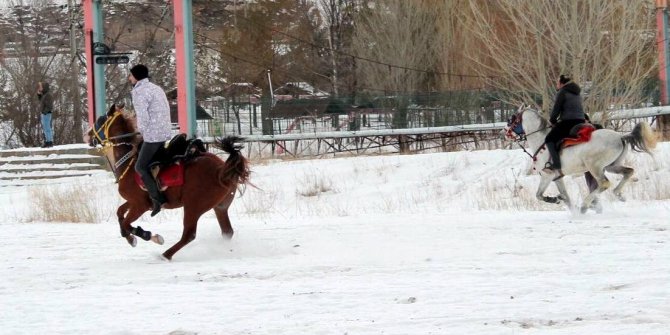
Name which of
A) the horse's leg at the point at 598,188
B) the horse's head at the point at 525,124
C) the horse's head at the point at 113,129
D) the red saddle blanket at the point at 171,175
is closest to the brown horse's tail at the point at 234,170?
the red saddle blanket at the point at 171,175

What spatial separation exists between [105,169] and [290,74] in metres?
28.5

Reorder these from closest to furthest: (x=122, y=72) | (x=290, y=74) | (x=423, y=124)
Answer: (x=423, y=124) → (x=122, y=72) → (x=290, y=74)

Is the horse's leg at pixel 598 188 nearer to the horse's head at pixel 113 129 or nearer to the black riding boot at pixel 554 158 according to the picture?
the black riding boot at pixel 554 158

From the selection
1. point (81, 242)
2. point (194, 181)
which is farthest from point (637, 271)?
point (81, 242)

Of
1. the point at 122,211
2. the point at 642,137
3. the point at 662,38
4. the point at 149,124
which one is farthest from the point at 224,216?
the point at 662,38

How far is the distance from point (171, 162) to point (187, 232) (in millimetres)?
843

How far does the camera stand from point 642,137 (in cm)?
1496

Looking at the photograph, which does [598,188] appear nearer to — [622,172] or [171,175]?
[622,172]

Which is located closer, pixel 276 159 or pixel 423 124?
pixel 276 159

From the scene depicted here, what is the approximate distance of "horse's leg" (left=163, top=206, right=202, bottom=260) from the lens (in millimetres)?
11047

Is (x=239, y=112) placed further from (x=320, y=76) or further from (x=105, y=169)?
(x=320, y=76)

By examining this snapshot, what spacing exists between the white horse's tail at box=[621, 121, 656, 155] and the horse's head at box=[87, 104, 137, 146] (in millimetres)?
7601

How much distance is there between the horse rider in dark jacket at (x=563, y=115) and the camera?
15.5 metres

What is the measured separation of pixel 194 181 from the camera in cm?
1135
